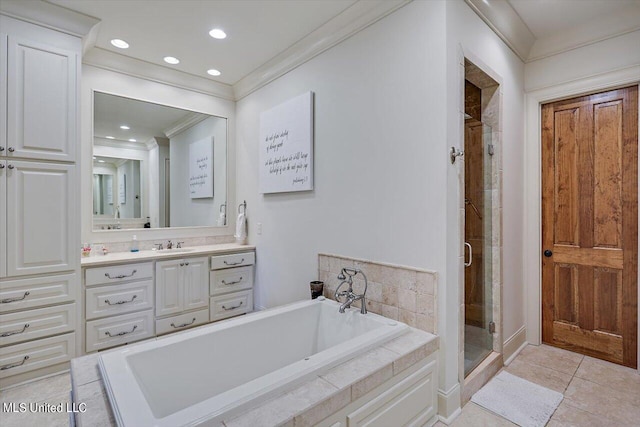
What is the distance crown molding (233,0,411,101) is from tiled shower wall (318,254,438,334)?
1.76m

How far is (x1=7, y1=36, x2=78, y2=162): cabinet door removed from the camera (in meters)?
2.29

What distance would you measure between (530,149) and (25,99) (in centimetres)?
412

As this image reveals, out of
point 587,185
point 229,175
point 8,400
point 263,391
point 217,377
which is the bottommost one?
point 8,400

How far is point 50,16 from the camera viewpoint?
238cm

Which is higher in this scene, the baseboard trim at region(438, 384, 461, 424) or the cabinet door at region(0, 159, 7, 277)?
the cabinet door at region(0, 159, 7, 277)

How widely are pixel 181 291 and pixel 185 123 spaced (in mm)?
1900

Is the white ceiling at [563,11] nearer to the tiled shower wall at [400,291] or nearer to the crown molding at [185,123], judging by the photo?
the tiled shower wall at [400,291]

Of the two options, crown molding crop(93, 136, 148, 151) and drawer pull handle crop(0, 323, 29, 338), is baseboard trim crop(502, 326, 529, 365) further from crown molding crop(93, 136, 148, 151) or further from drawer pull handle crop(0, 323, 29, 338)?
crown molding crop(93, 136, 148, 151)

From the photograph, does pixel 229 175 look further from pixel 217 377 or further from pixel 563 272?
pixel 563 272

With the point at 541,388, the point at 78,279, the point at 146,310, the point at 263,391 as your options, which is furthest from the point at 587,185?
the point at 78,279

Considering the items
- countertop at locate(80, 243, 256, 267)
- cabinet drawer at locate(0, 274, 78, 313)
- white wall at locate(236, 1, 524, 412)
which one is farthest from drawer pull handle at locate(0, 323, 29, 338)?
white wall at locate(236, 1, 524, 412)

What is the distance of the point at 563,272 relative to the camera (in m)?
2.84

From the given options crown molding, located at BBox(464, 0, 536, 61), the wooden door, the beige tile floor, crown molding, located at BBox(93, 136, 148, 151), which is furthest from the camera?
crown molding, located at BBox(93, 136, 148, 151)

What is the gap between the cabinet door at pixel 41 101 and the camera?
2.29 m
